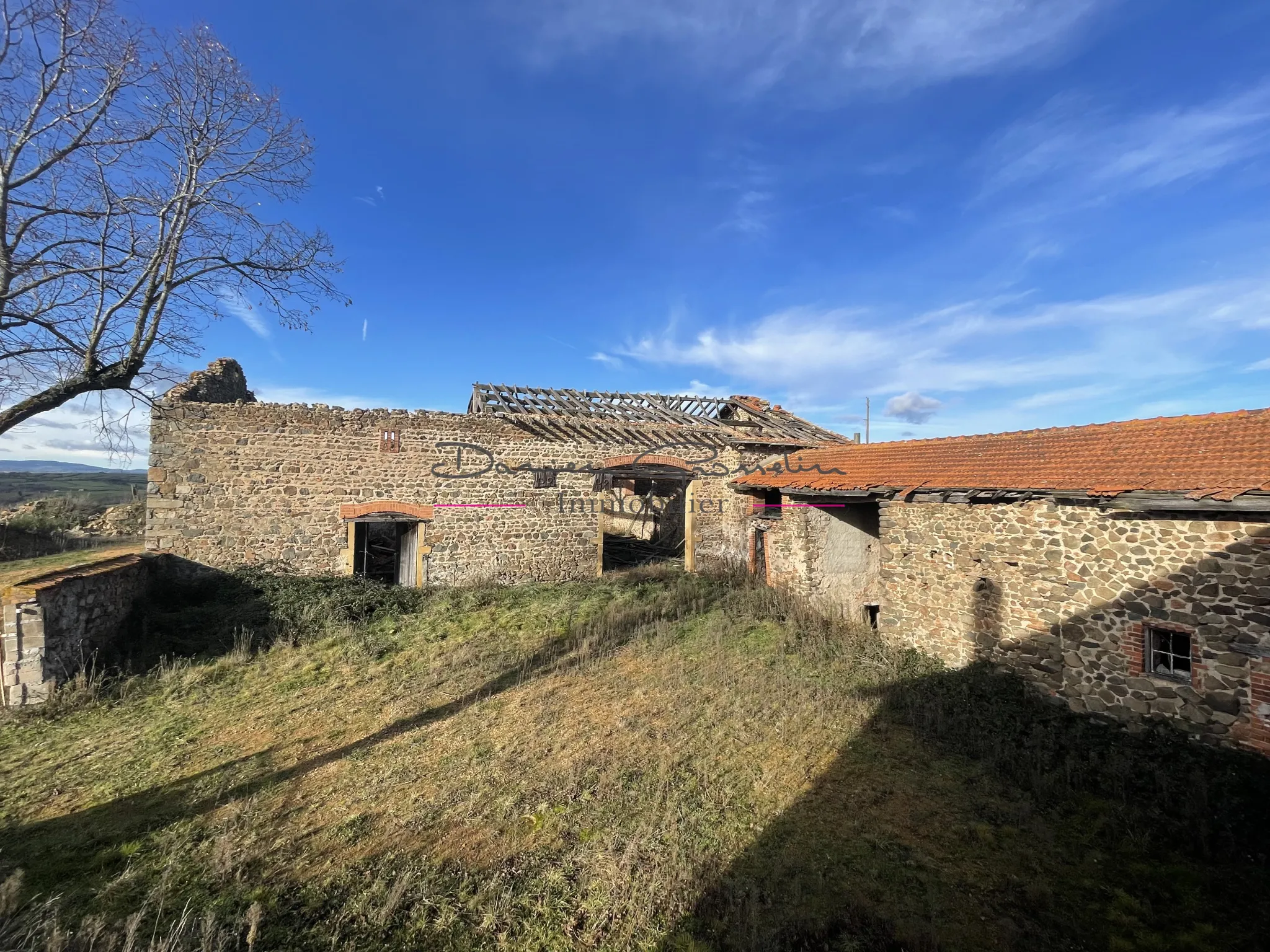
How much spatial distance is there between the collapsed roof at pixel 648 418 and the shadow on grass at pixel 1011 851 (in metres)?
8.48

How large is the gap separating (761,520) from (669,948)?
370 inches

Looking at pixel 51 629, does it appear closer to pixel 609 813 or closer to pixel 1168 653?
pixel 609 813

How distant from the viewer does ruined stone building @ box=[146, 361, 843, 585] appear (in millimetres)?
9789

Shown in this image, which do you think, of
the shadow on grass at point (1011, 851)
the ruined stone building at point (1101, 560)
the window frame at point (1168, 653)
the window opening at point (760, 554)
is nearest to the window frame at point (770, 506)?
the window opening at point (760, 554)

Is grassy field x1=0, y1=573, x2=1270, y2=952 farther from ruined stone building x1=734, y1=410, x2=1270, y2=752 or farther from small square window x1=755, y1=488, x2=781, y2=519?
small square window x1=755, y1=488, x2=781, y2=519

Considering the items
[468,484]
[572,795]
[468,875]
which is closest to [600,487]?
[468,484]

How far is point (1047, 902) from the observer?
368 centimetres

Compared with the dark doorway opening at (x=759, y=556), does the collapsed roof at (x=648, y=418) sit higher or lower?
higher

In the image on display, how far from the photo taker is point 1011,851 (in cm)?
419

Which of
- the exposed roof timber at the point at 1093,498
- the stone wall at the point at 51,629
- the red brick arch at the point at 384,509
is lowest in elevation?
the stone wall at the point at 51,629

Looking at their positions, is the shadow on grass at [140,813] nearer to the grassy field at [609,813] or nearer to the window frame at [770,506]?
the grassy field at [609,813]

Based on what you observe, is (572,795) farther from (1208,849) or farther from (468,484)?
(468,484)

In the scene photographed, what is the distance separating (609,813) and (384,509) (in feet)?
26.4

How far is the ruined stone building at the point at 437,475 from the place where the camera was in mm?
9789
